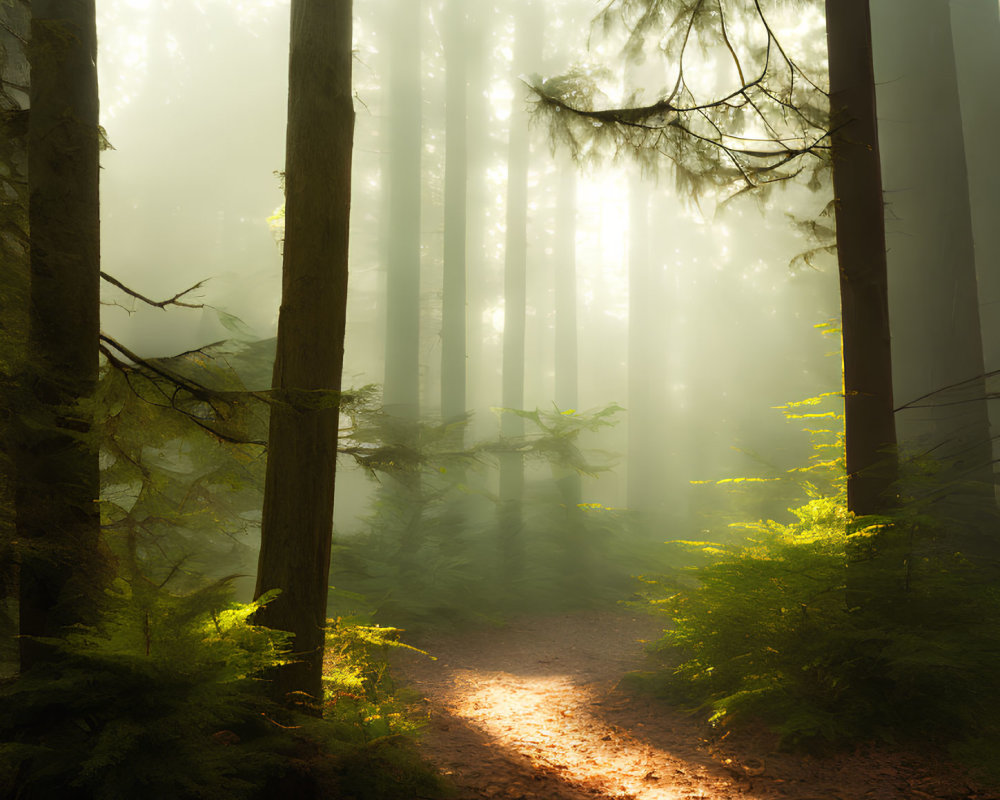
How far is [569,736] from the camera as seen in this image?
5531mm

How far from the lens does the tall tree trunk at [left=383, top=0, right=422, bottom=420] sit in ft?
51.1

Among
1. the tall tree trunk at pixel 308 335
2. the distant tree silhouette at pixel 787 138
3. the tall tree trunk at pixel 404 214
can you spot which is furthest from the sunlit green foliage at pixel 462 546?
the distant tree silhouette at pixel 787 138

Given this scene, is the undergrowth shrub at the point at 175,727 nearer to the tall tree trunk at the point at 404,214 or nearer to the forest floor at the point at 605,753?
the forest floor at the point at 605,753

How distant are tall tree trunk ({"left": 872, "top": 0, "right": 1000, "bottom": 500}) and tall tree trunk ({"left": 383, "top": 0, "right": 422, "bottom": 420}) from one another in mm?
10549

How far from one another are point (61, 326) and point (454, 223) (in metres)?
13.3

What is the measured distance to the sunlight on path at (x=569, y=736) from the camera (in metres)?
4.38

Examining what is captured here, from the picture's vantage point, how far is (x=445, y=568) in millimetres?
11703

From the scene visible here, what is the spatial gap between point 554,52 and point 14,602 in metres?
22.5

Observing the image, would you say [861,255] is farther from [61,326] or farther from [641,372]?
[641,372]

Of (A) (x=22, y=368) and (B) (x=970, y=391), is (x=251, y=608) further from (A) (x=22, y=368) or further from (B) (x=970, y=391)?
(B) (x=970, y=391)

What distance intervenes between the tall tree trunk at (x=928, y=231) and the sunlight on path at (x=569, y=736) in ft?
20.5

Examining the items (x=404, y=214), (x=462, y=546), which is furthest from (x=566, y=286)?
(x=462, y=546)

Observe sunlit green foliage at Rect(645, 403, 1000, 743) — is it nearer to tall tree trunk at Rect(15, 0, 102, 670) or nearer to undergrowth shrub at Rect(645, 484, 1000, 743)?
undergrowth shrub at Rect(645, 484, 1000, 743)

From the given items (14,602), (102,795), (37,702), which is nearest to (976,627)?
(102,795)
